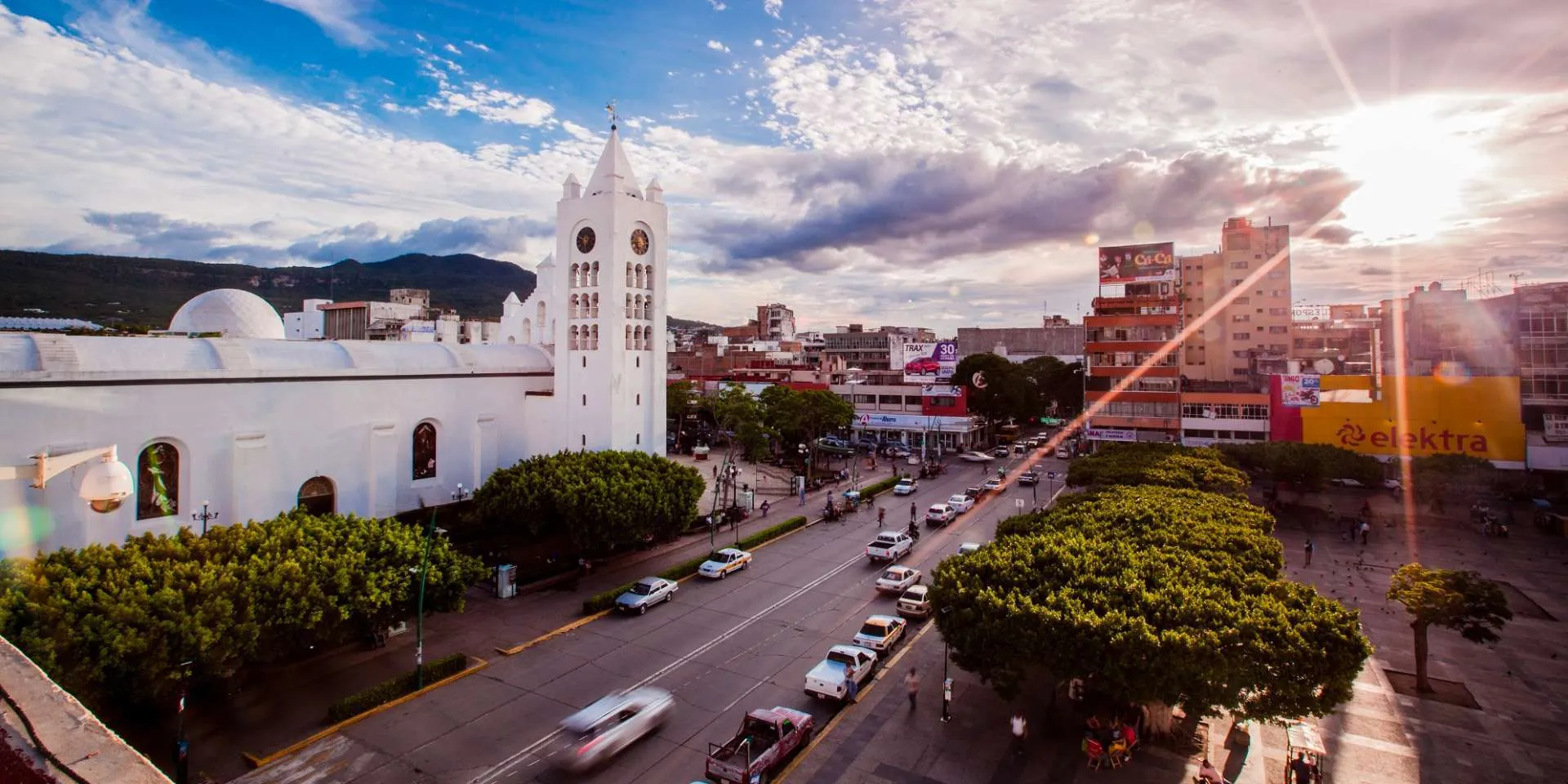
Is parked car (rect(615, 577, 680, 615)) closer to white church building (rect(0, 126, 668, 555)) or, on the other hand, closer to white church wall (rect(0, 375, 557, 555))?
white church building (rect(0, 126, 668, 555))

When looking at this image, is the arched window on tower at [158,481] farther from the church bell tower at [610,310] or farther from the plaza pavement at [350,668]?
the church bell tower at [610,310]

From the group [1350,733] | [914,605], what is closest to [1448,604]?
A: [1350,733]

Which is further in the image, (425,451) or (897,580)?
(425,451)

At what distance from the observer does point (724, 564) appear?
3322 cm

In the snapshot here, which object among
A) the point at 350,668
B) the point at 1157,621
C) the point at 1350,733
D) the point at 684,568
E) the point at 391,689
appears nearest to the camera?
the point at 1157,621

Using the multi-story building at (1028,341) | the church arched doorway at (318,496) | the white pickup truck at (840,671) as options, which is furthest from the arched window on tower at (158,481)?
the multi-story building at (1028,341)

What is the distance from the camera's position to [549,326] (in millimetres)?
50656

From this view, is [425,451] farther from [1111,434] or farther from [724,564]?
[1111,434]

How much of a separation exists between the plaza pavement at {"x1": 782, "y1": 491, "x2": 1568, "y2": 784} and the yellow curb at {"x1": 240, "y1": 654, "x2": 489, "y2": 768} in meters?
11.6

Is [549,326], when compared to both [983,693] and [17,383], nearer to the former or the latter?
[17,383]

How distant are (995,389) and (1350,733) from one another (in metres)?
58.8

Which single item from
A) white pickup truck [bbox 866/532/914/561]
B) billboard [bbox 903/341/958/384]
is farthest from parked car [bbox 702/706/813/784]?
billboard [bbox 903/341/958/384]

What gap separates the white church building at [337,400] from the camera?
25.8 metres

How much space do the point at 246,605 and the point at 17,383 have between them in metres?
14.2
